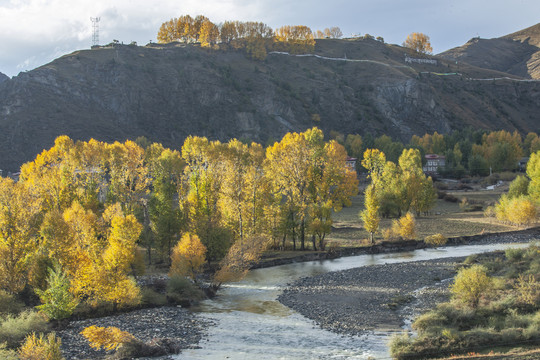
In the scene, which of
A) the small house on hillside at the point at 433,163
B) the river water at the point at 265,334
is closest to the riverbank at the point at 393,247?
the river water at the point at 265,334

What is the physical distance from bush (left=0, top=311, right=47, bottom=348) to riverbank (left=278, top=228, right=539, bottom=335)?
15.3 meters

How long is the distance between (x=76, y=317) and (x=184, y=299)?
23.4 feet

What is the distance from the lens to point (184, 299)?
33.8m

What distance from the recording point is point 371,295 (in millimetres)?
34531

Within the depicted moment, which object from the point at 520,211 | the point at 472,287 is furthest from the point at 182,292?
the point at 520,211

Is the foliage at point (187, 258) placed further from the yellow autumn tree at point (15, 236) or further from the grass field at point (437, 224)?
the grass field at point (437, 224)

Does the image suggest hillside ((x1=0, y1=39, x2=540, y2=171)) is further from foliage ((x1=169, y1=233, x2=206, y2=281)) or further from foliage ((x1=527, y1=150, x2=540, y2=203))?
foliage ((x1=527, y1=150, x2=540, y2=203))

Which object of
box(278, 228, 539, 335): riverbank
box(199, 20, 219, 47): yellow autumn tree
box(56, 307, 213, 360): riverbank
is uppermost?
box(199, 20, 219, 47): yellow autumn tree

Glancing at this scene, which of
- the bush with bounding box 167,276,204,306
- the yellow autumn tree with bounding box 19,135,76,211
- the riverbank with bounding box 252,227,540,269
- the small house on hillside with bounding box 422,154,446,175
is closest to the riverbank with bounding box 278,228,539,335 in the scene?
the bush with bounding box 167,276,204,306

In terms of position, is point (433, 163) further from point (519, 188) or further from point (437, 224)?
point (437, 224)

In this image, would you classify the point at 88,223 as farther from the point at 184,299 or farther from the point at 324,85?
the point at 324,85

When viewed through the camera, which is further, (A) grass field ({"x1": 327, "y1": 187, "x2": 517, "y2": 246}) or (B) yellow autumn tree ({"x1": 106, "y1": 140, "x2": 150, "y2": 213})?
(A) grass field ({"x1": 327, "y1": 187, "x2": 517, "y2": 246})

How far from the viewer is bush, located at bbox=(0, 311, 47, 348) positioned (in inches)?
971

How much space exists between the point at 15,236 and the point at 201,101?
124 metres
